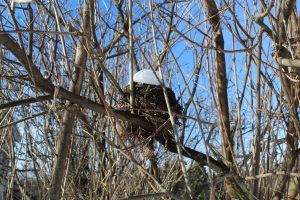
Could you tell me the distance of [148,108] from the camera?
82.4 inches

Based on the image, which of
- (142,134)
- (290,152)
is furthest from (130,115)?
(290,152)

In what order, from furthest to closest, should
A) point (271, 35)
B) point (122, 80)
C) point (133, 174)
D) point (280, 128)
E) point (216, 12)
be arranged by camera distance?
point (122, 80) < point (133, 174) < point (280, 128) < point (216, 12) < point (271, 35)

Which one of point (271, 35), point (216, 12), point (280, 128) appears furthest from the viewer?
point (280, 128)

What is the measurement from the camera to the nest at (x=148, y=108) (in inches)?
81.0

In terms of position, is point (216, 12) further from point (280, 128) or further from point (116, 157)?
point (116, 157)

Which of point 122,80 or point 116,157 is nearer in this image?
point 116,157

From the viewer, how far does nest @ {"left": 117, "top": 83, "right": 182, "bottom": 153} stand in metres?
2.06

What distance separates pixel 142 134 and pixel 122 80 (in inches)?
92.4

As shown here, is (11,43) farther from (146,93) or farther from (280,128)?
(280,128)

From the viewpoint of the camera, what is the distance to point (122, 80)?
4438mm

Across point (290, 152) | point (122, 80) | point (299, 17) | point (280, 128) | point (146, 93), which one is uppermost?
point (122, 80)

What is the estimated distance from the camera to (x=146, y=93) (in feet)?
7.08

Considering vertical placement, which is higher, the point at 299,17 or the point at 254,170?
the point at 299,17

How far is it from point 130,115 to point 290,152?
92 cm
